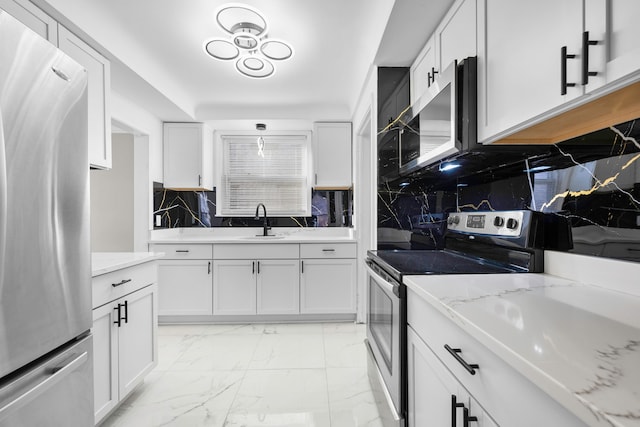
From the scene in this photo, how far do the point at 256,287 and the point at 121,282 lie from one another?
158 cm

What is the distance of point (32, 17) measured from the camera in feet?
4.97

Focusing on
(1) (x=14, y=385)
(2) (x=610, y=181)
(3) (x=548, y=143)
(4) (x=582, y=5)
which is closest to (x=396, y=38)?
(3) (x=548, y=143)

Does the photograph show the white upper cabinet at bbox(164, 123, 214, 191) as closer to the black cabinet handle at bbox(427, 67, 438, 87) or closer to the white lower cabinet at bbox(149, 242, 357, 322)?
the white lower cabinet at bbox(149, 242, 357, 322)

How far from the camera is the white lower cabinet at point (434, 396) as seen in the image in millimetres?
803

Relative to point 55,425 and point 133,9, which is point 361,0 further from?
point 55,425

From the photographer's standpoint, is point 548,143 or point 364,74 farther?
point 364,74

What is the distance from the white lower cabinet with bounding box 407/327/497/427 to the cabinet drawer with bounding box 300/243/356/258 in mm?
1932

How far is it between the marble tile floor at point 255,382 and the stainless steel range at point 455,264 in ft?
0.98

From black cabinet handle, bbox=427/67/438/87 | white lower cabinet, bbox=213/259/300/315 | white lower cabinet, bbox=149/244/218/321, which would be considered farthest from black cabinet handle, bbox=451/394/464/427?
white lower cabinet, bbox=149/244/218/321

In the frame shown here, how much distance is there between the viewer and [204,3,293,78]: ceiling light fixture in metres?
1.78

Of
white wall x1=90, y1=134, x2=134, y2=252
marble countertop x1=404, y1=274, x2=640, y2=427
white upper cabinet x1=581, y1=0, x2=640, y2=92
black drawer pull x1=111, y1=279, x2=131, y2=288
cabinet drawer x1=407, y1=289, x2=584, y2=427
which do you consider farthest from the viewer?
white wall x1=90, y1=134, x2=134, y2=252

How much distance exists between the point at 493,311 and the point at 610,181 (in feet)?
2.20

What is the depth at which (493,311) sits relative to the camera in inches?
32.6

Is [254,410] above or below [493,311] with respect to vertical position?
below
